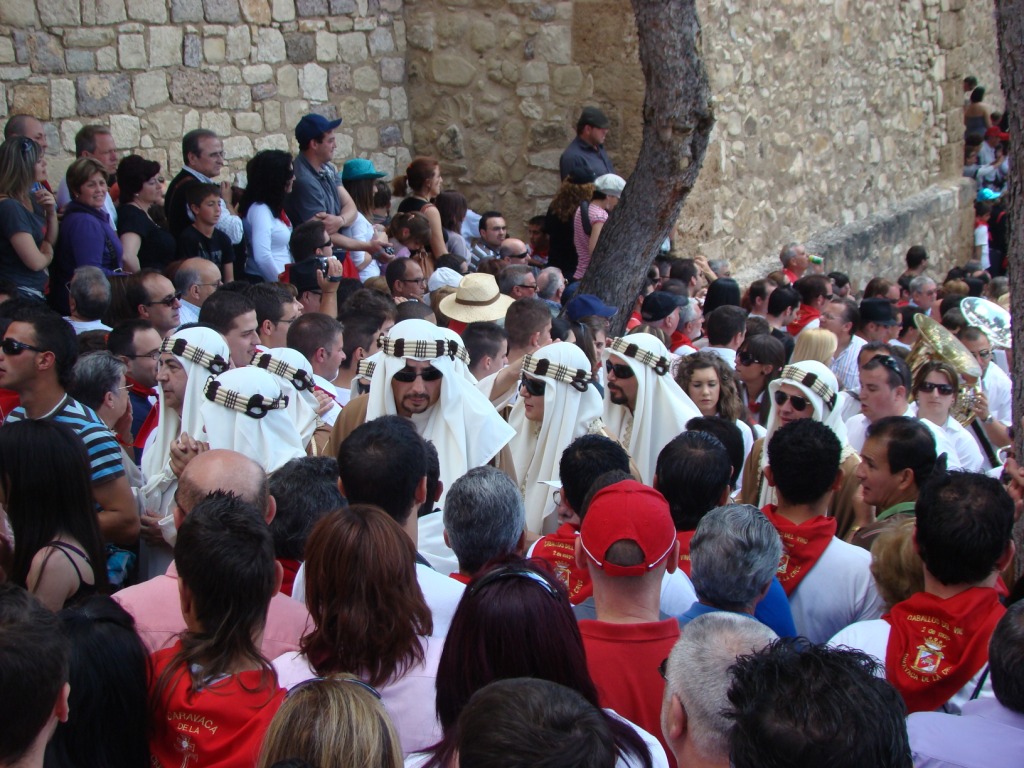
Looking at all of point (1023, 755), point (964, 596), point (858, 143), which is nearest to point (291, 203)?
point (964, 596)

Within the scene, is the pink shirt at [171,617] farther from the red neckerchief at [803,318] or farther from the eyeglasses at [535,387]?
the red neckerchief at [803,318]

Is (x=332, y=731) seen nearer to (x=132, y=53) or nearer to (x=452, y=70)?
(x=132, y=53)

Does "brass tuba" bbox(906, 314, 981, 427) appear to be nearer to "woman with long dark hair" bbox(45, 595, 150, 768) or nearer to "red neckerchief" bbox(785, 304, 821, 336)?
"red neckerchief" bbox(785, 304, 821, 336)

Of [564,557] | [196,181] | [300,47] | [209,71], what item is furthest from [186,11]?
[564,557]

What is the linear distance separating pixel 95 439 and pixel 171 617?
120 centimetres

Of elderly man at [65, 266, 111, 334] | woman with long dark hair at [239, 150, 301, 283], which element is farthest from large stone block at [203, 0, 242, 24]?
elderly man at [65, 266, 111, 334]

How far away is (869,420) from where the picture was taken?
535cm

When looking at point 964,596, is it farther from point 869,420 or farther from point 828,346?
point 828,346

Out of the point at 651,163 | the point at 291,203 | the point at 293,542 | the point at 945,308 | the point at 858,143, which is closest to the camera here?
the point at 293,542

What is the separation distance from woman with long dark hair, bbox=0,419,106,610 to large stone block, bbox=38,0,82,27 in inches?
242

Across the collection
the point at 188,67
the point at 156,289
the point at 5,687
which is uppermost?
the point at 188,67

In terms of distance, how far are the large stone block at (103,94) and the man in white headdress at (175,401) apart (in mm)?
4949

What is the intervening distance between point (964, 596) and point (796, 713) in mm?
1228

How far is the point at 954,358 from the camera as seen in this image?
257 inches
